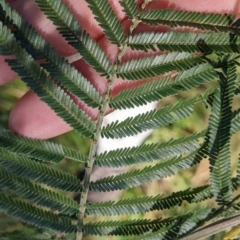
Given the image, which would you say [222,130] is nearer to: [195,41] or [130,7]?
[195,41]

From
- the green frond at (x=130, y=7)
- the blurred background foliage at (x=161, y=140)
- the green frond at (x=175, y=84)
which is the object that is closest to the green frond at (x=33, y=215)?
the green frond at (x=175, y=84)

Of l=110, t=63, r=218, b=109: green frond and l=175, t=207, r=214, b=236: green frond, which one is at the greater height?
l=110, t=63, r=218, b=109: green frond

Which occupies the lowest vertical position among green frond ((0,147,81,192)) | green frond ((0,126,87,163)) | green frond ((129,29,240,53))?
green frond ((0,147,81,192))

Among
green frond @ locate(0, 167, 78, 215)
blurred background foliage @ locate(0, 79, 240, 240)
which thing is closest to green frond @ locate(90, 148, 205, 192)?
green frond @ locate(0, 167, 78, 215)

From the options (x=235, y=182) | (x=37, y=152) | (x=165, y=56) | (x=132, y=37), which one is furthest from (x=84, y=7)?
(x=235, y=182)

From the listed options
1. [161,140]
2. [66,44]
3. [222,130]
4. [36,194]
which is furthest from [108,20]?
[161,140]

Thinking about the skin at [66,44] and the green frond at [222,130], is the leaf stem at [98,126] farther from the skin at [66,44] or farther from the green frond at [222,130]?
the green frond at [222,130]

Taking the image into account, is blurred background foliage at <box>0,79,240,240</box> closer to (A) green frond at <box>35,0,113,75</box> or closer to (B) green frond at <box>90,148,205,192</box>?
(B) green frond at <box>90,148,205,192</box>
